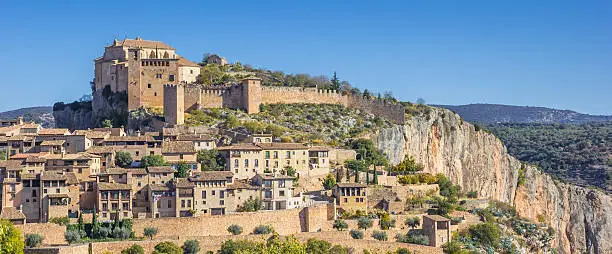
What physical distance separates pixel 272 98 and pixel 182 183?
2394 centimetres

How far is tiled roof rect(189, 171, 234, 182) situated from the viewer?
4536 centimetres

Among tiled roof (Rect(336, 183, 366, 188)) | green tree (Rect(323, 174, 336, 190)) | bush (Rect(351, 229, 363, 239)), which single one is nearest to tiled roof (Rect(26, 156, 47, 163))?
tiled roof (Rect(336, 183, 366, 188))

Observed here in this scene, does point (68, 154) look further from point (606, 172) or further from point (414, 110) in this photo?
point (606, 172)

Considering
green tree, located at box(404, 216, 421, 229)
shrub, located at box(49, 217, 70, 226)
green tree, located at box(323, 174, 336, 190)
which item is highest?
green tree, located at box(323, 174, 336, 190)

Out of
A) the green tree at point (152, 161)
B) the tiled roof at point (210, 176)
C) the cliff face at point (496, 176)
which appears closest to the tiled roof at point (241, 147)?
the green tree at point (152, 161)

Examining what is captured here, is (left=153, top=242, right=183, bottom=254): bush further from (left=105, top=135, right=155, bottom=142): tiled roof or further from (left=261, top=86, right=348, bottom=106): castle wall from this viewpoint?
(left=261, top=86, right=348, bottom=106): castle wall

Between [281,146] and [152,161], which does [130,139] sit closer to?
[152,161]

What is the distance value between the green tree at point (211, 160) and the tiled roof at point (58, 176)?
7.75m

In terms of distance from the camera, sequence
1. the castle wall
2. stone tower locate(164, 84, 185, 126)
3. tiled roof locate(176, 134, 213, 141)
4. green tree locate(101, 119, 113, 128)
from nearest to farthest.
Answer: tiled roof locate(176, 134, 213, 141) → stone tower locate(164, 84, 185, 126) → green tree locate(101, 119, 113, 128) → the castle wall

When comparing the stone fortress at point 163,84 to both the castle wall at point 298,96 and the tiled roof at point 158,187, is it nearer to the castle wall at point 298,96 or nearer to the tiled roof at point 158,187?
the castle wall at point 298,96

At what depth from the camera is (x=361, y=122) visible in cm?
7012

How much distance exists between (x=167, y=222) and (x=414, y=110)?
119 ft

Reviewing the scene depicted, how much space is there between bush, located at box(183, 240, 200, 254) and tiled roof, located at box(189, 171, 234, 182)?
426cm

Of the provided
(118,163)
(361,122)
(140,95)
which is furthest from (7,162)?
(361,122)
